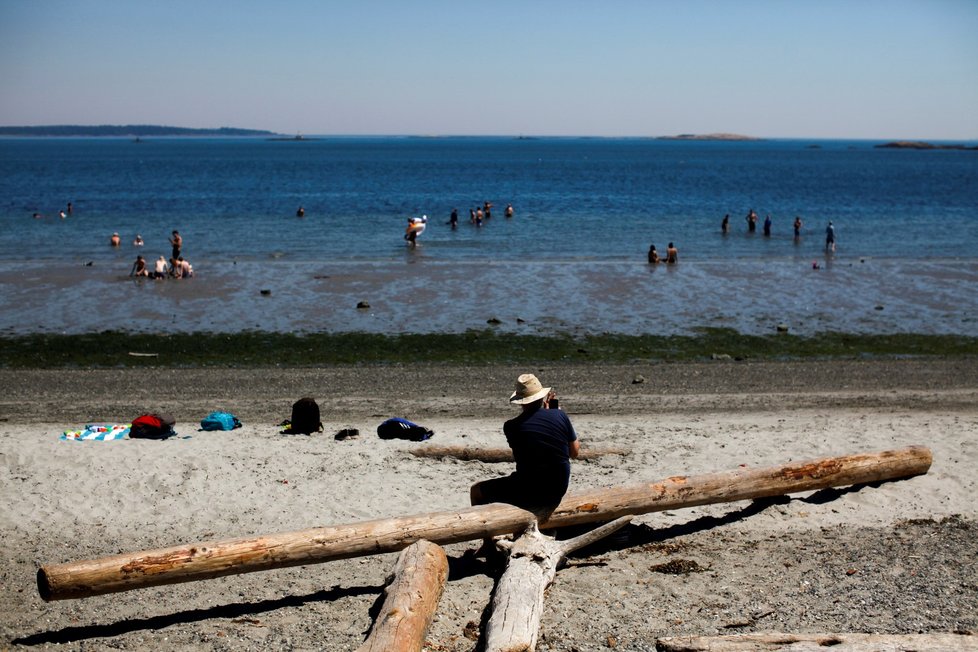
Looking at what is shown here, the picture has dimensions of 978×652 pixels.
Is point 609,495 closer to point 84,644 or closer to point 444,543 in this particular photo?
point 444,543

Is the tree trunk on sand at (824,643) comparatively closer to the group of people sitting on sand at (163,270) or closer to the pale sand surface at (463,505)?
the pale sand surface at (463,505)

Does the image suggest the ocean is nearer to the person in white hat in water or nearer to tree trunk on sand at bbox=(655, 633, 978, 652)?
the person in white hat in water

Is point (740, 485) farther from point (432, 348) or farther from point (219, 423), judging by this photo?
point (432, 348)

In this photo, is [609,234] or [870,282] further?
[609,234]

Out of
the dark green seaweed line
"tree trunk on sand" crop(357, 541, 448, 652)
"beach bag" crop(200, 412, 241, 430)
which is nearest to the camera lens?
"tree trunk on sand" crop(357, 541, 448, 652)

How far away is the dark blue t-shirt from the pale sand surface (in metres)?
0.82

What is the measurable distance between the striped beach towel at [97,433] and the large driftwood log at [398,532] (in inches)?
220

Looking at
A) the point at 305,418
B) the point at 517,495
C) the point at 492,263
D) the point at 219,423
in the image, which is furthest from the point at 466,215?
the point at 517,495

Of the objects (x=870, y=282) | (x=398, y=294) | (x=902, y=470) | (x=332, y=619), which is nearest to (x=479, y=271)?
(x=398, y=294)

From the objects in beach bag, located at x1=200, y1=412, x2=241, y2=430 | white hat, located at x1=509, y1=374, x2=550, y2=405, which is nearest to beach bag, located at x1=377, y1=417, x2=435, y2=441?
beach bag, located at x1=200, y1=412, x2=241, y2=430

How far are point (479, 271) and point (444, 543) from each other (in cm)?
2614

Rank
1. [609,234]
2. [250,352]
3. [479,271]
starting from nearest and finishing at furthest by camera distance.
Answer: [250,352] < [479,271] < [609,234]

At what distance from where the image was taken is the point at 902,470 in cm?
1077

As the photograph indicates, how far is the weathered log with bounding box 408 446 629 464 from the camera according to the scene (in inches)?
460
